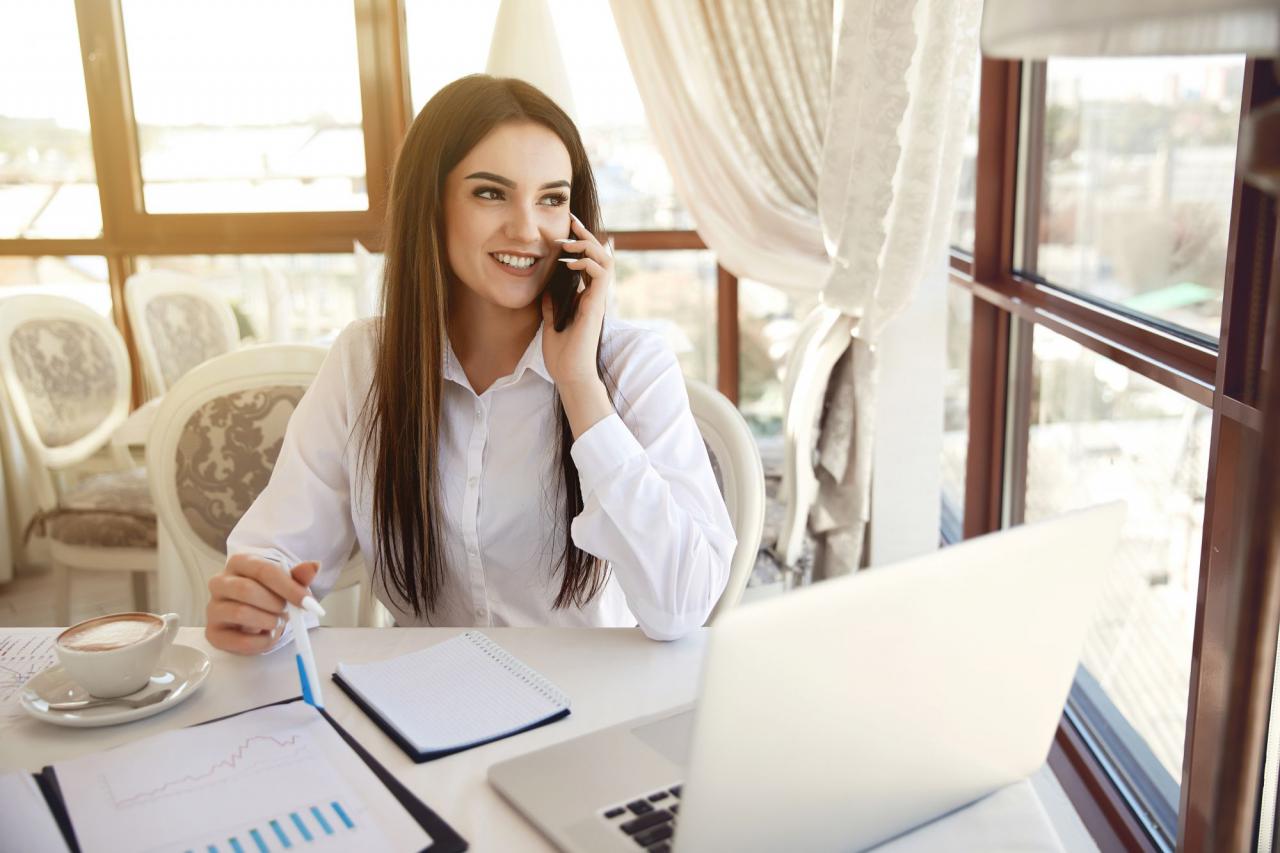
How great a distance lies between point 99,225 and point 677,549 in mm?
3710

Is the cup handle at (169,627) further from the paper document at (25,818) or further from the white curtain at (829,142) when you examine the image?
the white curtain at (829,142)

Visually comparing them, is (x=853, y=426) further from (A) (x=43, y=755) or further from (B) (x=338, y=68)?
(B) (x=338, y=68)

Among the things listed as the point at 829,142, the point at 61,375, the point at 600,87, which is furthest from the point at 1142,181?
the point at 61,375

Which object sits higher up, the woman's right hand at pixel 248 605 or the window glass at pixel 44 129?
the window glass at pixel 44 129

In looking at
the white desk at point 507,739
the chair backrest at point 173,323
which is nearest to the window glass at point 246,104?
the chair backrest at point 173,323

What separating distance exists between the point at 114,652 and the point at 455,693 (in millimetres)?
328

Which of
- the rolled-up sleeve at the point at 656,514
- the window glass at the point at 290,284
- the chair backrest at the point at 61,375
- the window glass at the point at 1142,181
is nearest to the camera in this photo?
the rolled-up sleeve at the point at 656,514

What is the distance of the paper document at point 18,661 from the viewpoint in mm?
1091

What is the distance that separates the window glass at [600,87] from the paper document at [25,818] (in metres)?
3.15

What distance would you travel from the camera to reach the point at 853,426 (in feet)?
8.67

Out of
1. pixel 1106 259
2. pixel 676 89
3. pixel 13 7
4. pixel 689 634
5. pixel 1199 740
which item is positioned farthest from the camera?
pixel 13 7

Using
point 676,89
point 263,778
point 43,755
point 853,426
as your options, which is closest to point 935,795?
point 263,778

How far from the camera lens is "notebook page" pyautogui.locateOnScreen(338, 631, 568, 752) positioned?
3.30 ft

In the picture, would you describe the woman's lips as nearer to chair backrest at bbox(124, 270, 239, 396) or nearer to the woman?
the woman
